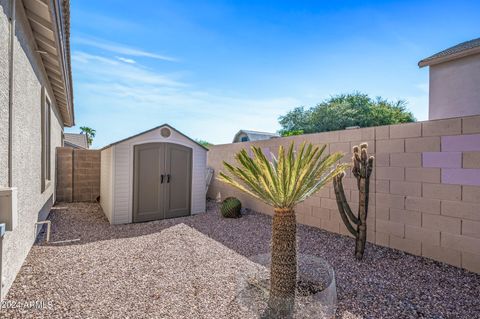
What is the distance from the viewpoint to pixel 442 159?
3754mm

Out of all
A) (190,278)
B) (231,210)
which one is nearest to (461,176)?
(190,278)

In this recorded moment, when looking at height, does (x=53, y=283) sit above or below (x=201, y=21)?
below

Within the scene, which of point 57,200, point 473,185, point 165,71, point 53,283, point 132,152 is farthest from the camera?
point 165,71

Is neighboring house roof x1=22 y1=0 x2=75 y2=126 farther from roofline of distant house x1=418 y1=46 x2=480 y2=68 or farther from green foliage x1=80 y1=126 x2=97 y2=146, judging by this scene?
green foliage x1=80 y1=126 x2=97 y2=146

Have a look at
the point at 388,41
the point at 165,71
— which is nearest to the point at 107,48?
the point at 165,71

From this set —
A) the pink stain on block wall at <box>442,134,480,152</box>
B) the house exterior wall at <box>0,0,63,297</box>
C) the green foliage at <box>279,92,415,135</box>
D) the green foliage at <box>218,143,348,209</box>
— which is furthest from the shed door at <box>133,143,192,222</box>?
the green foliage at <box>279,92,415,135</box>

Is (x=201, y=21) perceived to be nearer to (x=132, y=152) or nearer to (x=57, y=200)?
(x=132, y=152)

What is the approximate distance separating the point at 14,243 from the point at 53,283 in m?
0.68

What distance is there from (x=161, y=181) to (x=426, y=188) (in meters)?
5.72

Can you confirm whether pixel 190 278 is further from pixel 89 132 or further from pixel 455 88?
pixel 89 132

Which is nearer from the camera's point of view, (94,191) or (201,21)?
(201,21)

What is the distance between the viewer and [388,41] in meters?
8.02

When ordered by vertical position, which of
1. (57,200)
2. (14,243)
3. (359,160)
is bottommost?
(57,200)

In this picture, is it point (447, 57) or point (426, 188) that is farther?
point (447, 57)
